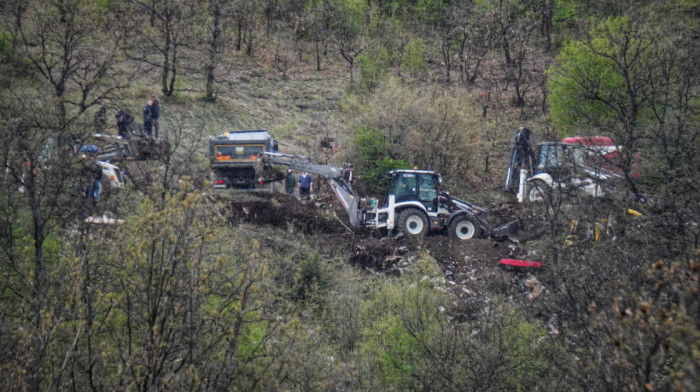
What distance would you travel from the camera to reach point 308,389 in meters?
9.60

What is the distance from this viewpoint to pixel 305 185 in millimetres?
22484

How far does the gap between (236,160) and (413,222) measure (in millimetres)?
6963

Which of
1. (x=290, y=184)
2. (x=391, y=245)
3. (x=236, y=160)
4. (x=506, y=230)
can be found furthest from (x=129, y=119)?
(x=506, y=230)

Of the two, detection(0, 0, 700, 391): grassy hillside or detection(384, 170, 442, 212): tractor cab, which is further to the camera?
detection(384, 170, 442, 212): tractor cab

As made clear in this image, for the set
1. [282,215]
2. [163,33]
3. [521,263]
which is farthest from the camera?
[163,33]

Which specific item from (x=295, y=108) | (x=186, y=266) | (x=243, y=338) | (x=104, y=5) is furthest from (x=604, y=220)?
(x=104, y=5)

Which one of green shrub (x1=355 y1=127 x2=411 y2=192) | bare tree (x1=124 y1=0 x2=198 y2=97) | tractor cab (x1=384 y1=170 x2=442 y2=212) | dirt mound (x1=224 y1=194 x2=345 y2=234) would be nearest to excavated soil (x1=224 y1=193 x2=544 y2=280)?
dirt mound (x1=224 y1=194 x2=345 y2=234)

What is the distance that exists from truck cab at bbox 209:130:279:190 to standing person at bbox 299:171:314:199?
137 centimetres

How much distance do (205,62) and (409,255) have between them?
61.0 ft

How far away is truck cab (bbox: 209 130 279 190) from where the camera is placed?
2239cm

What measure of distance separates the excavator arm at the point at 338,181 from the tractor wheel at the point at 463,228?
2.94m

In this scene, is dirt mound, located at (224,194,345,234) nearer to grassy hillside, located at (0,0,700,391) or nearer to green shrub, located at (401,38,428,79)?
grassy hillside, located at (0,0,700,391)

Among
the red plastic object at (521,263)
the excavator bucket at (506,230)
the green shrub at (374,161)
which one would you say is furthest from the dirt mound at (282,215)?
the red plastic object at (521,263)

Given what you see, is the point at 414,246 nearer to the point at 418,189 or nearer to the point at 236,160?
the point at 418,189
